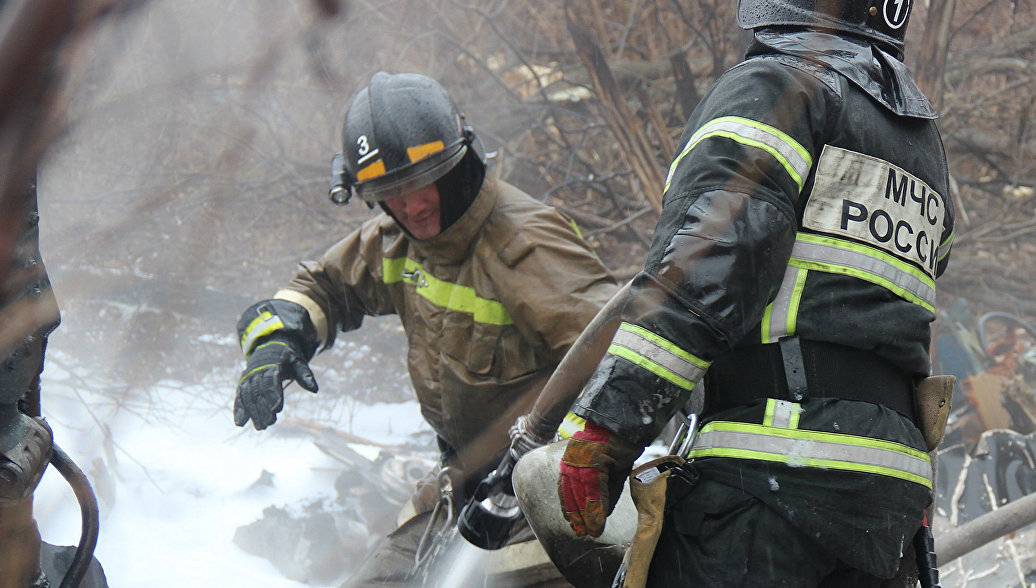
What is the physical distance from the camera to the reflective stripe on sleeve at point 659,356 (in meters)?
1.53

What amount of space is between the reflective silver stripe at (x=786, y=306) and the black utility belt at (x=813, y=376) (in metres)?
0.02

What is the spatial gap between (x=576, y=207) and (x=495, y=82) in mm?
1046

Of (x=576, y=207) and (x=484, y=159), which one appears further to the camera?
(x=576, y=207)

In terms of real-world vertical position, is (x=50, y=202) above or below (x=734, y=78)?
below

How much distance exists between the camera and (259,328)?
295 centimetres

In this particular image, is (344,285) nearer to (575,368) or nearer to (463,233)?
(463,233)

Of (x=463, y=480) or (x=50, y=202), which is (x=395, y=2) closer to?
(x=50, y=202)

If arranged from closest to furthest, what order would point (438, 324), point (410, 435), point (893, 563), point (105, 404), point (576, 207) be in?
point (893, 563) → point (438, 324) → point (105, 404) → point (410, 435) → point (576, 207)

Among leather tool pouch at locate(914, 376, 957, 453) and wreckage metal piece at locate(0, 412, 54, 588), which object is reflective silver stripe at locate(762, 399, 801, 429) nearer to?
leather tool pouch at locate(914, 376, 957, 453)

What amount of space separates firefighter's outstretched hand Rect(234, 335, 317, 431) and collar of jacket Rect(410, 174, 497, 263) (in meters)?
0.55

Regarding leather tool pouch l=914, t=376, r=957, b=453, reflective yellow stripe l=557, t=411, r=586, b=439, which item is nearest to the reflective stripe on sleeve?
reflective yellow stripe l=557, t=411, r=586, b=439

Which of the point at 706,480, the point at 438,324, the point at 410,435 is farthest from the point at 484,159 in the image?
the point at 410,435

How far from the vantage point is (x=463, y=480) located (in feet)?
9.82

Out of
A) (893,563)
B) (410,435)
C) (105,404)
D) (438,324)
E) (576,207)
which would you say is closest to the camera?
(893,563)
